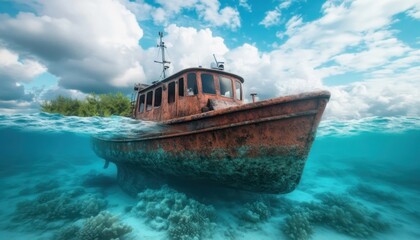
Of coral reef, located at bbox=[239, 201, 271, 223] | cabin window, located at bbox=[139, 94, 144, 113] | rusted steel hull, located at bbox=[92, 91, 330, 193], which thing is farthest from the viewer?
cabin window, located at bbox=[139, 94, 144, 113]

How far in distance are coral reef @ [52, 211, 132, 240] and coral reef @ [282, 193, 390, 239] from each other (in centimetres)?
529

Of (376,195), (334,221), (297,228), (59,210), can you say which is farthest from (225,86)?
(376,195)

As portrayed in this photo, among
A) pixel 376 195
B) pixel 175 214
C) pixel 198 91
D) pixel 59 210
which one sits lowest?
pixel 376 195

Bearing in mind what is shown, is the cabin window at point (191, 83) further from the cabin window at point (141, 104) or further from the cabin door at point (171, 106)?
the cabin window at point (141, 104)

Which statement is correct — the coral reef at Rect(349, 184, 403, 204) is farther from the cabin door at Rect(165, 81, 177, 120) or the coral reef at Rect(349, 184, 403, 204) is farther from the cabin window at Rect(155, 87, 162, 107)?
the cabin window at Rect(155, 87, 162, 107)

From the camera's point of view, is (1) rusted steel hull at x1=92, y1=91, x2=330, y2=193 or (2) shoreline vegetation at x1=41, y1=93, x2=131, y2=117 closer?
(1) rusted steel hull at x1=92, y1=91, x2=330, y2=193

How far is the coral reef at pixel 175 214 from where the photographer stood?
5.41m

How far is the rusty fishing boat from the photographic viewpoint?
12.6ft

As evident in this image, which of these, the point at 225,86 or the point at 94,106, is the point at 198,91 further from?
the point at 94,106

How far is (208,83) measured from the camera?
6.10 meters

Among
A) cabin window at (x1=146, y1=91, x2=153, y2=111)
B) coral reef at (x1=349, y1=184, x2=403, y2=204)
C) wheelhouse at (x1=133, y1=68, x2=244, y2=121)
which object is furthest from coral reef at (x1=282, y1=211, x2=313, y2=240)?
coral reef at (x1=349, y1=184, x2=403, y2=204)

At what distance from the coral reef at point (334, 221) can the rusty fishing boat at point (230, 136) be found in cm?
269

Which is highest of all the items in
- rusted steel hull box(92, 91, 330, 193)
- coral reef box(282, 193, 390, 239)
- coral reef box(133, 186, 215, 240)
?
rusted steel hull box(92, 91, 330, 193)

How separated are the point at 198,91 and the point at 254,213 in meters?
4.77
